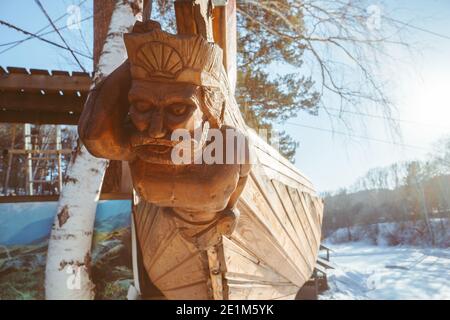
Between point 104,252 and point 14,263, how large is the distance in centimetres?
52

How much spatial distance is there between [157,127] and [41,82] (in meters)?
1.60

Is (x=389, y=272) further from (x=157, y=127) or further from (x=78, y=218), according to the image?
(x=157, y=127)

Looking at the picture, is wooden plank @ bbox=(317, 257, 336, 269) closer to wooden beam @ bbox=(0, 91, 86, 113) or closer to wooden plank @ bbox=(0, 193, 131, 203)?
wooden plank @ bbox=(0, 193, 131, 203)

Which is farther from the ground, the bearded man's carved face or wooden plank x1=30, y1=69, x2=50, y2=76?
wooden plank x1=30, y1=69, x2=50, y2=76

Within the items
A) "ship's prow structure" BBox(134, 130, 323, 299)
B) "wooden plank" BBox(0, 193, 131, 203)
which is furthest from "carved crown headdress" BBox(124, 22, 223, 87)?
"wooden plank" BBox(0, 193, 131, 203)

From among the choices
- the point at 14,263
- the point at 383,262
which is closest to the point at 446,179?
the point at 383,262

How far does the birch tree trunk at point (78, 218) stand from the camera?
0.95 m

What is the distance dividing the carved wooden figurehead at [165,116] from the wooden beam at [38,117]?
182 cm

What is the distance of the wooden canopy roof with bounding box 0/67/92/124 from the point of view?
151 centimetres

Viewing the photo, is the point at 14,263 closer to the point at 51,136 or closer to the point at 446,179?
the point at 51,136

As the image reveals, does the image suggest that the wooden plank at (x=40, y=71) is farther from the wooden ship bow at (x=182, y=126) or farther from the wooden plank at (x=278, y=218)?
the wooden plank at (x=278, y=218)

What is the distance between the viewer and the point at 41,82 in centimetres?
152

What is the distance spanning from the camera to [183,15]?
288 millimetres

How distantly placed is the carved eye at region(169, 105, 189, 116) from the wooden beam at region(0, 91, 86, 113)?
5.34 feet
